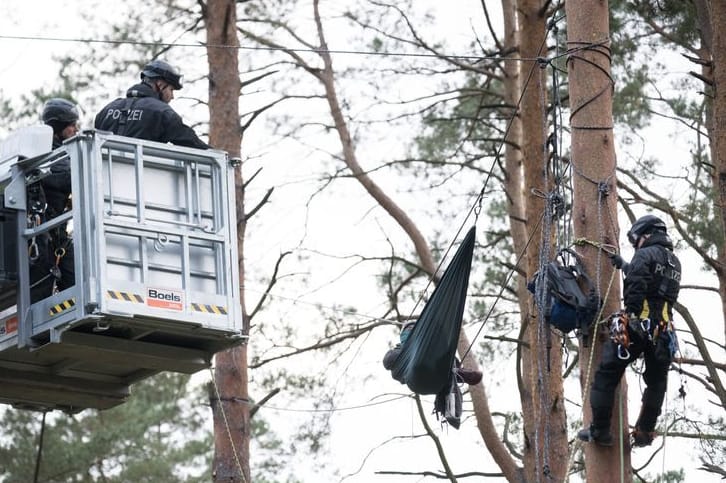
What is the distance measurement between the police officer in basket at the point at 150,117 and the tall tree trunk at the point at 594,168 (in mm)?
2939

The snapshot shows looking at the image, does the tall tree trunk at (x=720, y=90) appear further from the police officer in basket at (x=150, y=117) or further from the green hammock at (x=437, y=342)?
the police officer in basket at (x=150, y=117)

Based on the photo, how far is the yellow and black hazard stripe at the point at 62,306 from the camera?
1155 centimetres

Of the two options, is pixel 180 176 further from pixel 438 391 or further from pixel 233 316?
pixel 438 391

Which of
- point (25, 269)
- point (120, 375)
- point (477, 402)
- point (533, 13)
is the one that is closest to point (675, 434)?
point (477, 402)

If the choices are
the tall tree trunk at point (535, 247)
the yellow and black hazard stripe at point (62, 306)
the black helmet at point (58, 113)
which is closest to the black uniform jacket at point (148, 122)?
the black helmet at point (58, 113)

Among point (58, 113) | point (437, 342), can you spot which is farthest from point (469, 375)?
point (58, 113)

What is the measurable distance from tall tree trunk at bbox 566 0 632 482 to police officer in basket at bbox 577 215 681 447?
12cm

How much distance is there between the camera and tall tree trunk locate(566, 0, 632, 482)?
11969 millimetres

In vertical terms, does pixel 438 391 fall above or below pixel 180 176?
below

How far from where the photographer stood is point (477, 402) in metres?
21.4

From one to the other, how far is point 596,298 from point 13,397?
4979mm

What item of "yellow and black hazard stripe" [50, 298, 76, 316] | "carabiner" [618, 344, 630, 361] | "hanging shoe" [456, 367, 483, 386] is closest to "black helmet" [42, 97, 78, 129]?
"yellow and black hazard stripe" [50, 298, 76, 316]

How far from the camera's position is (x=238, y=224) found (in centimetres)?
1844

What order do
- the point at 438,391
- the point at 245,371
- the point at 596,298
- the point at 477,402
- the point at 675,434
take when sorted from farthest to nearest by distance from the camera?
the point at 477,402
the point at 675,434
the point at 245,371
the point at 438,391
the point at 596,298
